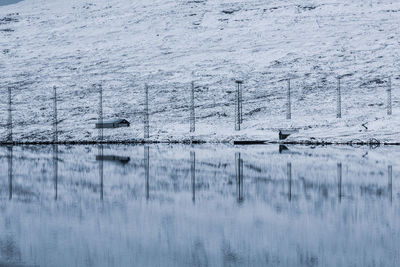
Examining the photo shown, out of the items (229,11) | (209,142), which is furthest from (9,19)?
(209,142)

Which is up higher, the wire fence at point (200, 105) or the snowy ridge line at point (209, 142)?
the wire fence at point (200, 105)

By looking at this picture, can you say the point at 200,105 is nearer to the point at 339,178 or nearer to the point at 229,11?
the point at 229,11

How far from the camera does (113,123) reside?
58031mm

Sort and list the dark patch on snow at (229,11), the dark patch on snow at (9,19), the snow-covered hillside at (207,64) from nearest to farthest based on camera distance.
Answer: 1. the snow-covered hillside at (207,64)
2. the dark patch on snow at (229,11)
3. the dark patch on snow at (9,19)

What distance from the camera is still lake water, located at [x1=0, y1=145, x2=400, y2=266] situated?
7.48 m

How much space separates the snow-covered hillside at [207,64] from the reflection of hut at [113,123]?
1080 millimetres

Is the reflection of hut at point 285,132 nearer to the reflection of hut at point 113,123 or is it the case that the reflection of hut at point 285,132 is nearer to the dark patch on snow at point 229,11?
the reflection of hut at point 113,123

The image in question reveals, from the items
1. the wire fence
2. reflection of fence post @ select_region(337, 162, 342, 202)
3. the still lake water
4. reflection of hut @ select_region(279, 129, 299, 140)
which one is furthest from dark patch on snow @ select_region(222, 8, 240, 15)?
the still lake water

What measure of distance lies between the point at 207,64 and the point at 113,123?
20475 mm

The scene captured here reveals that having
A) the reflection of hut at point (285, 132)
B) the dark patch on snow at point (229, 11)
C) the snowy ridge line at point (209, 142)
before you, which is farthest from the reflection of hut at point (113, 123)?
the dark patch on snow at point (229, 11)

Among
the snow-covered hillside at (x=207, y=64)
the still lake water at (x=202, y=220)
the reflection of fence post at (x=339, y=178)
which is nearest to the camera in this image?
the still lake water at (x=202, y=220)

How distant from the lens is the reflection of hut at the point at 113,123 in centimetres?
5728

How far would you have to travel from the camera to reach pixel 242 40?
82.9 metres

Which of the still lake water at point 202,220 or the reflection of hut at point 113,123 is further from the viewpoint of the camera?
the reflection of hut at point 113,123
